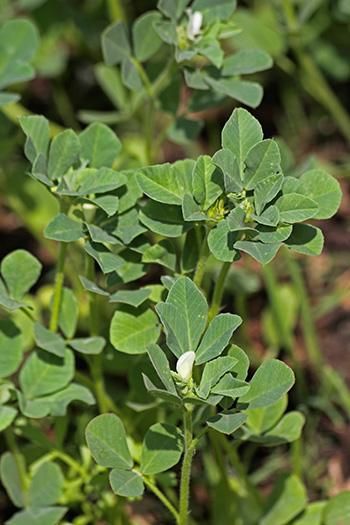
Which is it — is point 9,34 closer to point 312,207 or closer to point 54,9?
point 54,9

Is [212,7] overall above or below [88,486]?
above

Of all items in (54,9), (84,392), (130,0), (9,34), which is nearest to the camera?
(84,392)

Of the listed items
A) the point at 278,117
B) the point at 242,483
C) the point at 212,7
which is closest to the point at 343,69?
the point at 278,117

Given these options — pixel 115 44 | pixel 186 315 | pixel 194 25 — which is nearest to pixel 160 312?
pixel 186 315

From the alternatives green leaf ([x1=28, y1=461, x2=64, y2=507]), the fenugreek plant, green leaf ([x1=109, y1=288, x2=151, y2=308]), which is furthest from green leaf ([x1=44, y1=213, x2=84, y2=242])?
green leaf ([x1=28, y1=461, x2=64, y2=507])

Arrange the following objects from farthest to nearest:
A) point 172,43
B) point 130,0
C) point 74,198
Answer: point 130,0 < point 172,43 < point 74,198

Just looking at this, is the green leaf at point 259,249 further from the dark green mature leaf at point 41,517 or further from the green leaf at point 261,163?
the dark green mature leaf at point 41,517

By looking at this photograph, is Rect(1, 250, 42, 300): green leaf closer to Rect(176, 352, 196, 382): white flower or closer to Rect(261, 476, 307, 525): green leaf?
Rect(176, 352, 196, 382): white flower

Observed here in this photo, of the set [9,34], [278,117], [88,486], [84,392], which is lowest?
[278,117]
